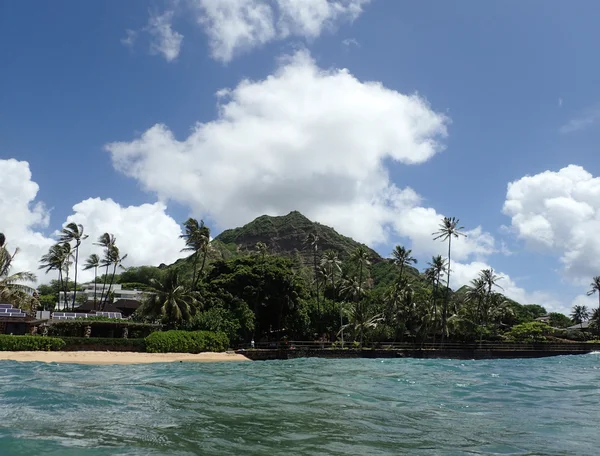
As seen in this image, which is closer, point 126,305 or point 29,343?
point 29,343

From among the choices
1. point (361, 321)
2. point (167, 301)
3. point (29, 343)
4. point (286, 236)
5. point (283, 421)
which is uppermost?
point (286, 236)

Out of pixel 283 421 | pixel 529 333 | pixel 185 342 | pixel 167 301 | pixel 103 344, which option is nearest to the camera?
pixel 283 421

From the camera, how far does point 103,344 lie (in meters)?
45.5

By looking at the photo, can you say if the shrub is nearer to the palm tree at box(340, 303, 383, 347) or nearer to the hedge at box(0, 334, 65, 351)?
the palm tree at box(340, 303, 383, 347)

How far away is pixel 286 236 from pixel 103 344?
129348mm

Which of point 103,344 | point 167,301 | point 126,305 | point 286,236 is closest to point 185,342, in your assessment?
point 167,301

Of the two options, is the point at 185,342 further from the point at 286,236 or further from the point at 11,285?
the point at 286,236

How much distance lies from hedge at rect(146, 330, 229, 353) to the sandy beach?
4.81 feet

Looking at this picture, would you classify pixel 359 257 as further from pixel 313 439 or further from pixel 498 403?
pixel 313 439

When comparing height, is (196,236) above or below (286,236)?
below

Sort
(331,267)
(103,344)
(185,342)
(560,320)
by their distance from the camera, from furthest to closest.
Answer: (560,320) < (331,267) < (185,342) < (103,344)

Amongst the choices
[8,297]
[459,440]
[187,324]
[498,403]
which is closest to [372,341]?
[187,324]

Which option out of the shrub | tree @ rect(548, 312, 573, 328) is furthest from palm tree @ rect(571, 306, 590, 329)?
the shrub

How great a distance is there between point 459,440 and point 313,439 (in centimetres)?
288
